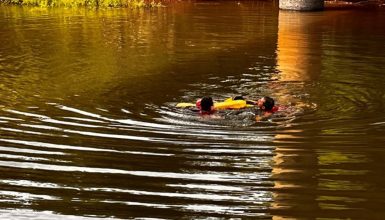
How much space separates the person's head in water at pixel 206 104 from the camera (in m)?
9.72

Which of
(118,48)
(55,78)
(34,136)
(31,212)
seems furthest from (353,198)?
(118,48)

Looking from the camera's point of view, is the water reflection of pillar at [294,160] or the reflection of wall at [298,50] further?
the reflection of wall at [298,50]

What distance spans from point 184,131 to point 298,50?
1016cm

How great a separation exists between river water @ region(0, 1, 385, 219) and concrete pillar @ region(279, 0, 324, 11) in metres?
12.4

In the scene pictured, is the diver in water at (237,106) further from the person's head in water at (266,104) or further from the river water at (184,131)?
the river water at (184,131)

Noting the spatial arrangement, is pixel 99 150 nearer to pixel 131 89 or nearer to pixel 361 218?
pixel 361 218

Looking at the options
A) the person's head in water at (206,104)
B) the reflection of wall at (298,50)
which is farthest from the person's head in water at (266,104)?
the reflection of wall at (298,50)

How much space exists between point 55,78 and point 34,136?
16.3 ft

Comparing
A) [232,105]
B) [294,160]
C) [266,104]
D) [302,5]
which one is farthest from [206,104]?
[302,5]

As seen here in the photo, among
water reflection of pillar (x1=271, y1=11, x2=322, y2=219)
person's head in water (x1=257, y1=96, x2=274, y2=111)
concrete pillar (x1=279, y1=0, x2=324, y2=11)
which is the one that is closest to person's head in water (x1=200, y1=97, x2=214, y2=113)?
person's head in water (x1=257, y1=96, x2=274, y2=111)

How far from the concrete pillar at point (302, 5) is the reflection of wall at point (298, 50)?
3657mm

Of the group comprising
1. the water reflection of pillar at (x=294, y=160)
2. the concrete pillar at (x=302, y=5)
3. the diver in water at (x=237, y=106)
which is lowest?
the water reflection of pillar at (x=294, y=160)

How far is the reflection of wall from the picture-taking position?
48.0 feet

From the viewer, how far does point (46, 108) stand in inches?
413
